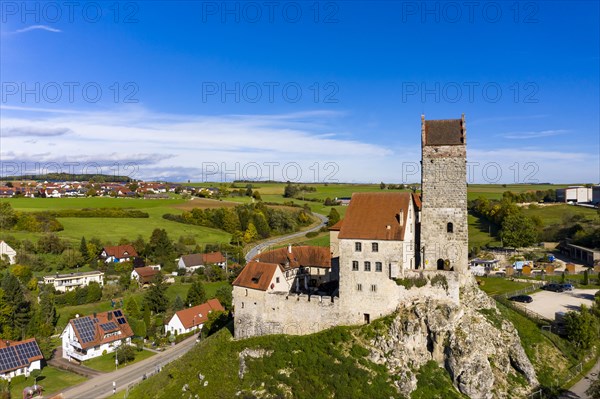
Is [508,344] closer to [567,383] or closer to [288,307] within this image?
[567,383]

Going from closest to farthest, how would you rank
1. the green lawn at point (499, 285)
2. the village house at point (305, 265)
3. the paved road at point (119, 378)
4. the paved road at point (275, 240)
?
the paved road at point (119, 378) → the village house at point (305, 265) → the green lawn at point (499, 285) → the paved road at point (275, 240)

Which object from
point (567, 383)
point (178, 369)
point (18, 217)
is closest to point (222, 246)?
point (18, 217)

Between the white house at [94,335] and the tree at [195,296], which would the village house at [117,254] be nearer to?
the tree at [195,296]

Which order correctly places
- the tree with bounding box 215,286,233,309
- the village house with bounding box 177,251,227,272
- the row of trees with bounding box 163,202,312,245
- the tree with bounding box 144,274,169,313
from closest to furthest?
1. the tree with bounding box 215,286,233,309
2. the tree with bounding box 144,274,169,313
3. the village house with bounding box 177,251,227,272
4. the row of trees with bounding box 163,202,312,245

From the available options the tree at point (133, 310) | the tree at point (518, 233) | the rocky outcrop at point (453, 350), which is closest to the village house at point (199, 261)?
the tree at point (133, 310)

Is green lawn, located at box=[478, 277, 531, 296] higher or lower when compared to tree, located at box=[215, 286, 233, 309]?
higher

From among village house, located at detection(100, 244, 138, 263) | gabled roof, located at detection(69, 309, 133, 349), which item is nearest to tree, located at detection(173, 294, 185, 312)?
gabled roof, located at detection(69, 309, 133, 349)

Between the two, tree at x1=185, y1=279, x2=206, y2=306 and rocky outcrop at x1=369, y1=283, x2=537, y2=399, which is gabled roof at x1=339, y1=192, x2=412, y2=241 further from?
tree at x1=185, y1=279, x2=206, y2=306
